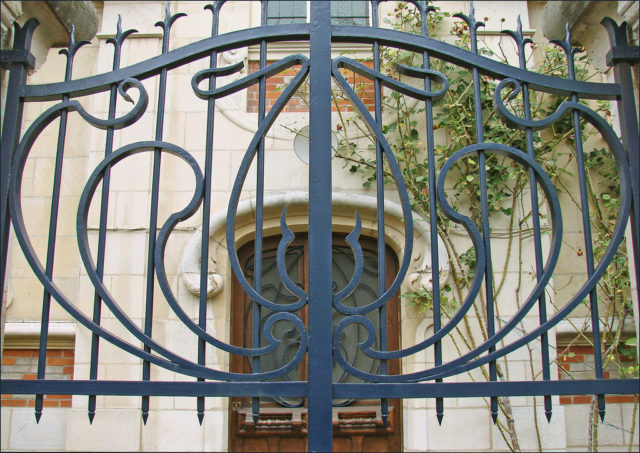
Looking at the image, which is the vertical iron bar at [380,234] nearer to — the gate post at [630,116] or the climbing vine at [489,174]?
the gate post at [630,116]

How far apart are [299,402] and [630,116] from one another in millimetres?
3069

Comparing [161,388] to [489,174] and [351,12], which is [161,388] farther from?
[351,12]

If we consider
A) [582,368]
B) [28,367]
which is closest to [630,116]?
[582,368]

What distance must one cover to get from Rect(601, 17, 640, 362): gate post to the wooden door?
254cm

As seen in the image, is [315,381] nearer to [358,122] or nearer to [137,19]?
[358,122]

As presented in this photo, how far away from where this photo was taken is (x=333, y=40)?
2348 mm

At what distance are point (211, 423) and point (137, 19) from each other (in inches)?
124

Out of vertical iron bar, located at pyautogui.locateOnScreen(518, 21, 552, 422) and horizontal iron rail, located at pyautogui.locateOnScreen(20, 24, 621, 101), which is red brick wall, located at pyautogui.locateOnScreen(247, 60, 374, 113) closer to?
horizontal iron rail, located at pyautogui.locateOnScreen(20, 24, 621, 101)

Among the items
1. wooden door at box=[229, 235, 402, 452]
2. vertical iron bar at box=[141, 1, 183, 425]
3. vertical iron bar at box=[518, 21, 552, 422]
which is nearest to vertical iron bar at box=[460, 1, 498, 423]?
vertical iron bar at box=[518, 21, 552, 422]

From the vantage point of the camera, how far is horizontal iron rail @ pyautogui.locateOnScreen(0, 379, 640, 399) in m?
2.04

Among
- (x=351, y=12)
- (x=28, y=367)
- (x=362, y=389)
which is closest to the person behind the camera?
(x=362, y=389)

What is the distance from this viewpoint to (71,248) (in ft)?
15.7

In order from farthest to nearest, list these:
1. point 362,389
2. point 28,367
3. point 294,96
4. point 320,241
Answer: point 294,96, point 28,367, point 320,241, point 362,389

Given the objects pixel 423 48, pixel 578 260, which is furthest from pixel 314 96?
pixel 578 260
